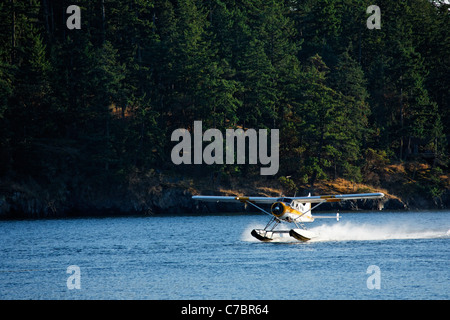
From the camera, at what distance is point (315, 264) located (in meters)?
26.3

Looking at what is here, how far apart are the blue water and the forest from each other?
15045 mm

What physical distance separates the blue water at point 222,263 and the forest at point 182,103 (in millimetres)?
15045

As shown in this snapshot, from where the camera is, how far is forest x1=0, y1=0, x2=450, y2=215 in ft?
191

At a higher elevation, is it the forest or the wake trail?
the forest

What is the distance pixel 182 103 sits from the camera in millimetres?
63750

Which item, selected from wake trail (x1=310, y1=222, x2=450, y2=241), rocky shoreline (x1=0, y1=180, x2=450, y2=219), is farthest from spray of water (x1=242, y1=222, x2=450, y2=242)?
rocky shoreline (x1=0, y1=180, x2=450, y2=219)

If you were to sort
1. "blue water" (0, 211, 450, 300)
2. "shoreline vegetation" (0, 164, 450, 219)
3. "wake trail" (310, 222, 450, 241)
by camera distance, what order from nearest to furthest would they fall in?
"blue water" (0, 211, 450, 300) < "wake trail" (310, 222, 450, 241) < "shoreline vegetation" (0, 164, 450, 219)

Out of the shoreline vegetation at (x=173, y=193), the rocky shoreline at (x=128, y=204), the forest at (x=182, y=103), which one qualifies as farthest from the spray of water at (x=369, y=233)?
the forest at (x=182, y=103)

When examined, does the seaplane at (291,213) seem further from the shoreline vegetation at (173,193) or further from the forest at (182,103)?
the forest at (182,103)

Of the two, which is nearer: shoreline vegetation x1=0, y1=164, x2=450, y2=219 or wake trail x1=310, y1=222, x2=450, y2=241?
wake trail x1=310, y1=222, x2=450, y2=241

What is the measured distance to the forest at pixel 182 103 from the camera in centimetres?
5812

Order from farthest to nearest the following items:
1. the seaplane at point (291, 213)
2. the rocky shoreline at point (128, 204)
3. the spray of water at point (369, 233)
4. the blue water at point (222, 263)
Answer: the rocky shoreline at point (128, 204) < the spray of water at point (369, 233) < the seaplane at point (291, 213) < the blue water at point (222, 263)

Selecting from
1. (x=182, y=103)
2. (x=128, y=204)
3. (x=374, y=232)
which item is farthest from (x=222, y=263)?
(x=182, y=103)

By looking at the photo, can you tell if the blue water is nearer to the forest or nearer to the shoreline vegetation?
the shoreline vegetation
